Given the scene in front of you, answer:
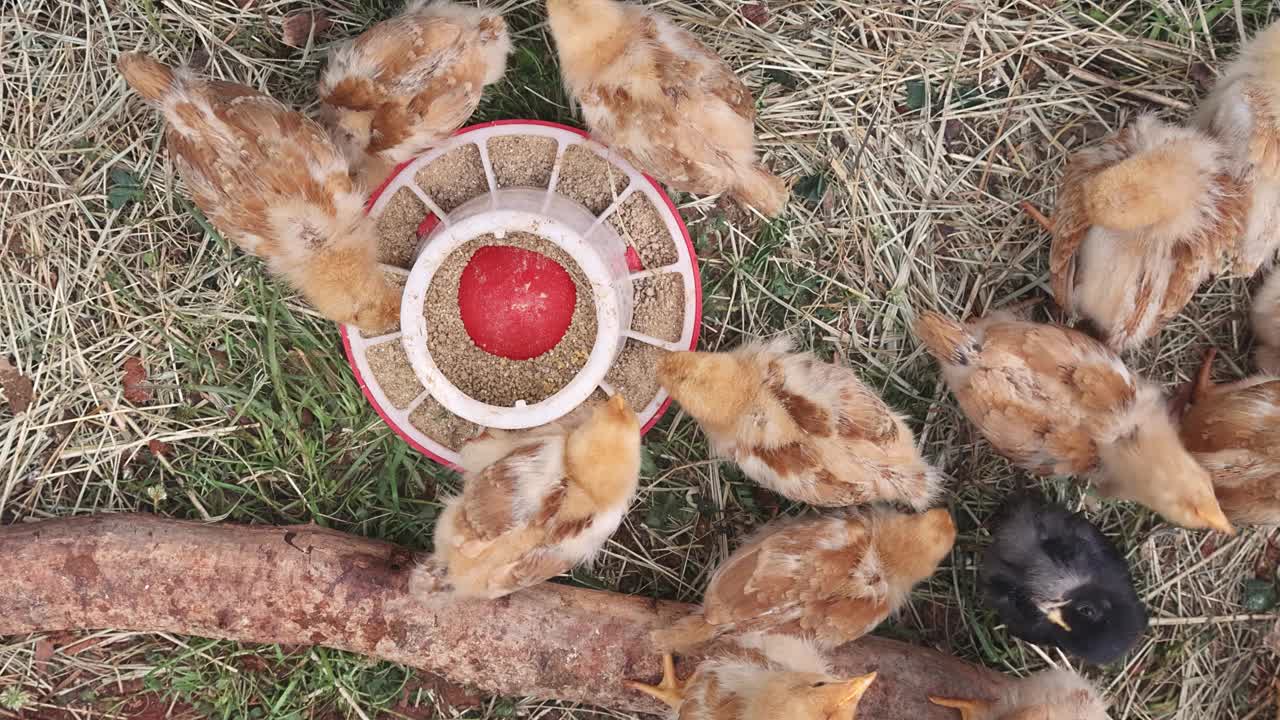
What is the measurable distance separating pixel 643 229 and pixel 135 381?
154cm

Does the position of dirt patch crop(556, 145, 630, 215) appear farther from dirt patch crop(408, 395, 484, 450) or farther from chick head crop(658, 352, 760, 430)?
dirt patch crop(408, 395, 484, 450)

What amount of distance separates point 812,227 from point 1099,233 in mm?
737

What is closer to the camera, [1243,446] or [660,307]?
[1243,446]

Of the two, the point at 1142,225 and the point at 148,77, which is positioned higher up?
the point at 148,77

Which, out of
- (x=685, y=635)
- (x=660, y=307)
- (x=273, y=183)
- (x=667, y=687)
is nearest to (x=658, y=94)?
(x=660, y=307)

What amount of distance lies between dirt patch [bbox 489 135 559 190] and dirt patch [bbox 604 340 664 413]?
0.52 m

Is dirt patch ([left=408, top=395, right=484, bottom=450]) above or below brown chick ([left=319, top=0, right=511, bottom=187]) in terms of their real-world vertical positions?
below

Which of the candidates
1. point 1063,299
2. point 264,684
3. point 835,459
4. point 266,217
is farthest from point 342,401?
point 1063,299

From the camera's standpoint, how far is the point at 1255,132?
7.10ft

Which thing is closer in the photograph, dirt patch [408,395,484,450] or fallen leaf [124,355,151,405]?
dirt patch [408,395,484,450]

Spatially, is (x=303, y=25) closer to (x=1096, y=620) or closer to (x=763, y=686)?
(x=763, y=686)

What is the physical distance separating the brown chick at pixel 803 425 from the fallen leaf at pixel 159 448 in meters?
1.49

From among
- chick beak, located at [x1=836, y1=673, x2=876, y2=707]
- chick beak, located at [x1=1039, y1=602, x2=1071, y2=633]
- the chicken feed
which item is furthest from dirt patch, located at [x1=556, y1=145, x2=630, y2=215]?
chick beak, located at [x1=1039, y1=602, x2=1071, y2=633]

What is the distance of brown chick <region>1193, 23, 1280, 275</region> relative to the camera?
2154 mm
